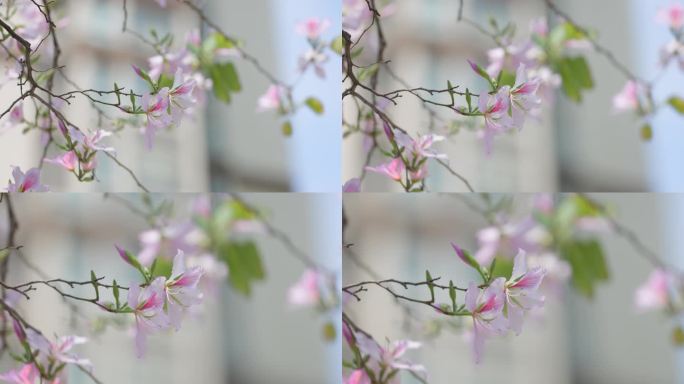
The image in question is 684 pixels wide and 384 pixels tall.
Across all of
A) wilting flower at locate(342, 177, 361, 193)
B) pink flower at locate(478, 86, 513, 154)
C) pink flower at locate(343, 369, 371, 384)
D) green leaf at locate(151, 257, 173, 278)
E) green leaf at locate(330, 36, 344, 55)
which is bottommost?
pink flower at locate(343, 369, 371, 384)

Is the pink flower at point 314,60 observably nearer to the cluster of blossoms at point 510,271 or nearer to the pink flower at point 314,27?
the pink flower at point 314,27

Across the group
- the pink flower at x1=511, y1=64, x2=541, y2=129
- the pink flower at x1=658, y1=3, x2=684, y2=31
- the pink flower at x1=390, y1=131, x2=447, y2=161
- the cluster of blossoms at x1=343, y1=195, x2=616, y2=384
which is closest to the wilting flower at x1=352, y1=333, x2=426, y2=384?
the cluster of blossoms at x1=343, y1=195, x2=616, y2=384

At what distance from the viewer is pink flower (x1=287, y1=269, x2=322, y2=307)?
1.48m

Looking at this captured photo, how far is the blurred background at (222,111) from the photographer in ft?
4.82

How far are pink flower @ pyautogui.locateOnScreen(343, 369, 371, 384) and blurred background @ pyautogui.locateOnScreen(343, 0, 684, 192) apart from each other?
1.01 feet

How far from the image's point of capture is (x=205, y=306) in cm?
148

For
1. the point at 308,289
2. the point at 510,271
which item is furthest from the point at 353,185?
the point at 510,271

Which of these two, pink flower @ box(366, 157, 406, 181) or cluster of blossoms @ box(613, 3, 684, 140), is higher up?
cluster of blossoms @ box(613, 3, 684, 140)

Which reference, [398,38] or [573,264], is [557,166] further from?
[398,38]

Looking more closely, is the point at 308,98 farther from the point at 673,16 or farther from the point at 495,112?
the point at 673,16

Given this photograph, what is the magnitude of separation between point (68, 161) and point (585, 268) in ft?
2.94

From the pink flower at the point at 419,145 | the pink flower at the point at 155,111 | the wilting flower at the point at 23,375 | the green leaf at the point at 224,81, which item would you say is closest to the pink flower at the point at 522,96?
the pink flower at the point at 419,145

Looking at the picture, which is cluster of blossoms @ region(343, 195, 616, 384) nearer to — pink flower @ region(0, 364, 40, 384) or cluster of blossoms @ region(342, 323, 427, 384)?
cluster of blossoms @ region(342, 323, 427, 384)

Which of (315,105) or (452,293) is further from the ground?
(315,105)
